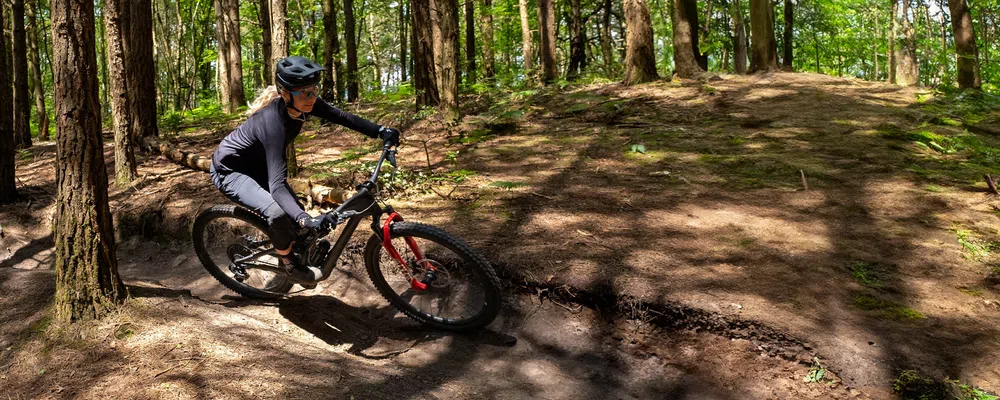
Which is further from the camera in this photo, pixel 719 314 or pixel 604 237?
pixel 604 237

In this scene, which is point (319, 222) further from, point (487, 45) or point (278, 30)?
point (487, 45)

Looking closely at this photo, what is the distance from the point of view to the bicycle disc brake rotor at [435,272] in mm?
4879

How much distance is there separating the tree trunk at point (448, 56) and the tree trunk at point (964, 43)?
35.5 ft

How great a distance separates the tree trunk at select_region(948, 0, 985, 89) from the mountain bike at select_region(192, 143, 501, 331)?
13063 millimetres

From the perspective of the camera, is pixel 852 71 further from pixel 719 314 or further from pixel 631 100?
pixel 719 314

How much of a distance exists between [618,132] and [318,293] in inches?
239

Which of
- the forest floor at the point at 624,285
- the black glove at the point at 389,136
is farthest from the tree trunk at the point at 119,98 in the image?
the black glove at the point at 389,136

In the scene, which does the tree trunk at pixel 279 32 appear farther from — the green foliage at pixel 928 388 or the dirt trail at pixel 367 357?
the green foliage at pixel 928 388

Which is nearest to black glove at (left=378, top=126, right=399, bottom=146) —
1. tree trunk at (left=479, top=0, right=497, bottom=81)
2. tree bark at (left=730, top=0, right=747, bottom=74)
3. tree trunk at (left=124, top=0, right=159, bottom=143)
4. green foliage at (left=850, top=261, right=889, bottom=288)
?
green foliage at (left=850, top=261, right=889, bottom=288)

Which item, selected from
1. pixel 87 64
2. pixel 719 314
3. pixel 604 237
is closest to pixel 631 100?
pixel 604 237

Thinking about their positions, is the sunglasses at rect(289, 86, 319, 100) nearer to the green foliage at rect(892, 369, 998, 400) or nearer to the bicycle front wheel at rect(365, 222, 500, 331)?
the bicycle front wheel at rect(365, 222, 500, 331)

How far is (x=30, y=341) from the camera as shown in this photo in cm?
394

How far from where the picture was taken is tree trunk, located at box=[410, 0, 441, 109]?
11414 millimetres

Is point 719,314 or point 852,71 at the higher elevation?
point 852,71
